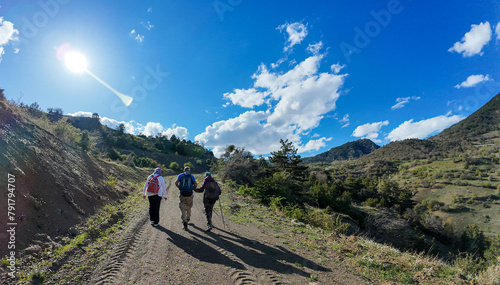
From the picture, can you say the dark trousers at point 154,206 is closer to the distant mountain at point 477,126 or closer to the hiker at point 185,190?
the hiker at point 185,190

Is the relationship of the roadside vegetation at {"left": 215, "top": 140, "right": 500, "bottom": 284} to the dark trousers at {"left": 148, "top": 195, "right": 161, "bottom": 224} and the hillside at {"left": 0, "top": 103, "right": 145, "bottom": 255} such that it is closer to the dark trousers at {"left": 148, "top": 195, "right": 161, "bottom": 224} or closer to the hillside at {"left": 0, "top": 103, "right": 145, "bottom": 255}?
the dark trousers at {"left": 148, "top": 195, "right": 161, "bottom": 224}

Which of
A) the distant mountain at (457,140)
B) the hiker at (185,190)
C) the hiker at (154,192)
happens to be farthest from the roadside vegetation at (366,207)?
the distant mountain at (457,140)

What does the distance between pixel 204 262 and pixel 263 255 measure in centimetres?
163

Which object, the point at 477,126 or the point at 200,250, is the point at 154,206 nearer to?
the point at 200,250

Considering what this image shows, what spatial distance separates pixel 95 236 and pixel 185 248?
3.02 meters

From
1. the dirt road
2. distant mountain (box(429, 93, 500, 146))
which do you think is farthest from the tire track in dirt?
distant mountain (box(429, 93, 500, 146))

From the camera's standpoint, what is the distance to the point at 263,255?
219 inches

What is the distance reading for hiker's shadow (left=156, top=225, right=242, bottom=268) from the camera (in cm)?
499

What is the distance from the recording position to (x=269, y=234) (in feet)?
25.2

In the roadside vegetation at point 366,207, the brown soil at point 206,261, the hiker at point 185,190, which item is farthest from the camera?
the roadside vegetation at point 366,207

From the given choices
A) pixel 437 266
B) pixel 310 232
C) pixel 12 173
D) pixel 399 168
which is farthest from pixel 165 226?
pixel 399 168

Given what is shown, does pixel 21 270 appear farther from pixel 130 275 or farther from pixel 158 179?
pixel 158 179

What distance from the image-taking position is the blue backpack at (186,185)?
750 centimetres

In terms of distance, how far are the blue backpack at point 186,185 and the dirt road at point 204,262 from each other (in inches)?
51.3
